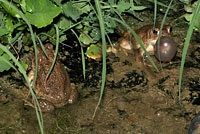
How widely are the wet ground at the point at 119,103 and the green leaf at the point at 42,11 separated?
99cm

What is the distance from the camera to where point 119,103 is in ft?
11.2

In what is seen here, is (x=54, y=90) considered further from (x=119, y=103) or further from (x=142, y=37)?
(x=142, y=37)

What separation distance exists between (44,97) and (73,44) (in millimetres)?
943

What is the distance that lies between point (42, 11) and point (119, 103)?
126 cm

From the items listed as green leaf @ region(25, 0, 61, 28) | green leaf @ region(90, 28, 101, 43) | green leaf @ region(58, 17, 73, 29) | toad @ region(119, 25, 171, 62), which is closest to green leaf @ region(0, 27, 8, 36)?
green leaf @ region(25, 0, 61, 28)

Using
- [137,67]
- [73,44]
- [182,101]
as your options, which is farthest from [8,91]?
[182,101]

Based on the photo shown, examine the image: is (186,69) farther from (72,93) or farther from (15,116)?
(15,116)

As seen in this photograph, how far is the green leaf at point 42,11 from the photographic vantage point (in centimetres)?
270

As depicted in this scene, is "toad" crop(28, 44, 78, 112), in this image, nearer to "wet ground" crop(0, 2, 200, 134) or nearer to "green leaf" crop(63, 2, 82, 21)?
"wet ground" crop(0, 2, 200, 134)

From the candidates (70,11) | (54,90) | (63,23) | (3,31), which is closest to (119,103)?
(54,90)

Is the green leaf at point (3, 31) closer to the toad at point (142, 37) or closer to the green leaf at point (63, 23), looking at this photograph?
the green leaf at point (63, 23)

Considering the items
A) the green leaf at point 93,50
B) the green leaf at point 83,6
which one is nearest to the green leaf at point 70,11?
the green leaf at point 83,6

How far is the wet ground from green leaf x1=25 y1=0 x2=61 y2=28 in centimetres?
99

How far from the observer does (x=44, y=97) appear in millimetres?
3373
